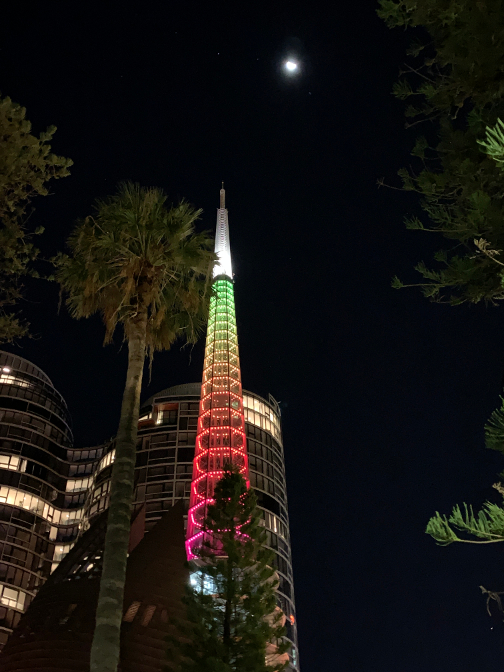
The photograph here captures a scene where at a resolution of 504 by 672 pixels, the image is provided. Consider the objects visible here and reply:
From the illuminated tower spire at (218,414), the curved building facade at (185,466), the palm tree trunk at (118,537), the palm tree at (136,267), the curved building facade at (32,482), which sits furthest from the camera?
the curved building facade at (32,482)

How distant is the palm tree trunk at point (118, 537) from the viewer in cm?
1048

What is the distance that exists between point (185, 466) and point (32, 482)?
950 inches

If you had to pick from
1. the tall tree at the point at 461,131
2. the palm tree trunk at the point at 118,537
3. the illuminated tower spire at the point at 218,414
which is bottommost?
the palm tree trunk at the point at 118,537

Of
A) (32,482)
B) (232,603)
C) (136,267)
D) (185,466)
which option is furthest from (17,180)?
(32,482)

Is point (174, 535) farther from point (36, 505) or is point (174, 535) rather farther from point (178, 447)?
point (36, 505)

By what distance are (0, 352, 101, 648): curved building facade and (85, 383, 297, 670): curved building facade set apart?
27.8 ft

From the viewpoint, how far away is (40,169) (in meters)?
13.9

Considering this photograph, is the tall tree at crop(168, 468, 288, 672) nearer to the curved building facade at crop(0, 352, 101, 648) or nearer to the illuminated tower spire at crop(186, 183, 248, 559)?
the illuminated tower spire at crop(186, 183, 248, 559)

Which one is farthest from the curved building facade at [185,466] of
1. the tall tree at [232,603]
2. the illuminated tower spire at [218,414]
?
the tall tree at [232,603]

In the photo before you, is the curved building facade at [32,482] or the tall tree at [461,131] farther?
the curved building facade at [32,482]

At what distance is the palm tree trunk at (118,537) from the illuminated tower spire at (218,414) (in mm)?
25290

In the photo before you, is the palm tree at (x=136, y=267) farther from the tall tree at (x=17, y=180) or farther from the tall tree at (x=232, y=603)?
the tall tree at (x=232, y=603)

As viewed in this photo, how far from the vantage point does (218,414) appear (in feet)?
147

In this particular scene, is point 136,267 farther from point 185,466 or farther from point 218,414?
point 185,466
